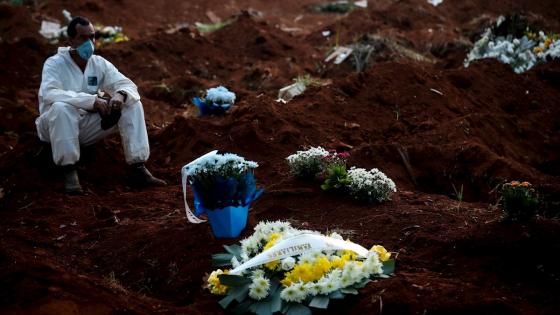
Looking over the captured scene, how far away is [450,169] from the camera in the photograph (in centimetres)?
683

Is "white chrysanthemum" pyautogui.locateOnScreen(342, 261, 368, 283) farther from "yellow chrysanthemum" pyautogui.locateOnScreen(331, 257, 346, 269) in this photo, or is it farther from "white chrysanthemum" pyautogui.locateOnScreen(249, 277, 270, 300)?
"white chrysanthemum" pyautogui.locateOnScreen(249, 277, 270, 300)

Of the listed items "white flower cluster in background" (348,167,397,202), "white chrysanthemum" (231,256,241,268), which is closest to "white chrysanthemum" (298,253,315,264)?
"white chrysanthemum" (231,256,241,268)

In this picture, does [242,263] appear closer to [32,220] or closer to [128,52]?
[32,220]

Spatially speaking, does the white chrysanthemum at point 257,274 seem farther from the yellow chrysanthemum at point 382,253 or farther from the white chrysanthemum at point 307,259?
the yellow chrysanthemum at point 382,253

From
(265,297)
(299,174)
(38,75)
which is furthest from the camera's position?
(38,75)

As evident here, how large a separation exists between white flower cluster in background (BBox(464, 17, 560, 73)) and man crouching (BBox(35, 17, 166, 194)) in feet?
18.7

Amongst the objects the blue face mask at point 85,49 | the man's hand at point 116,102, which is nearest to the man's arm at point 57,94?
the man's hand at point 116,102

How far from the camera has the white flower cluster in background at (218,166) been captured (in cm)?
464

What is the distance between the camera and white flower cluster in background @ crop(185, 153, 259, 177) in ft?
15.2

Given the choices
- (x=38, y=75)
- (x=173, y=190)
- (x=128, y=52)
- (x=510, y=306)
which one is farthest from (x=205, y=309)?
(x=128, y=52)

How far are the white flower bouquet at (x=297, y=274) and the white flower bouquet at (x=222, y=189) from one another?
0.53m

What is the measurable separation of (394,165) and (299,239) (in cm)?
297

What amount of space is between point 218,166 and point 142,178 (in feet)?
6.82

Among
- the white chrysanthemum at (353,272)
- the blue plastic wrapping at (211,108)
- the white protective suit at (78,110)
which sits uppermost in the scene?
the white chrysanthemum at (353,272)
